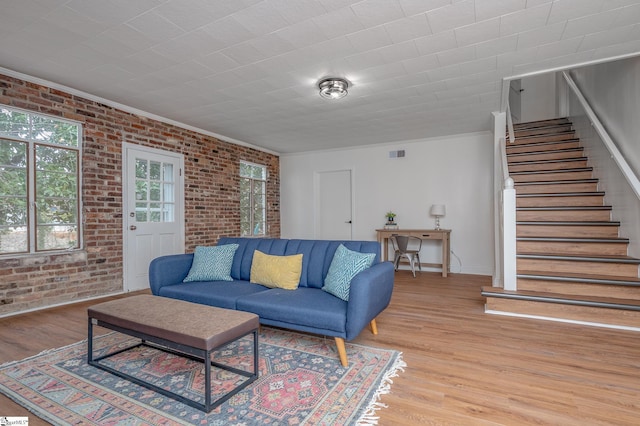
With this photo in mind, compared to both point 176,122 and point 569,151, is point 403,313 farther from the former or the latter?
point 176,122

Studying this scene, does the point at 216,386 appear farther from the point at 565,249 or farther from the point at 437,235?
the point at 437,235

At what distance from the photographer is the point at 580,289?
3238mm

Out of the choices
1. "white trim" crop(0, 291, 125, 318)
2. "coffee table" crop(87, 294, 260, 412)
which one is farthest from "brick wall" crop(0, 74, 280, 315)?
"coffee table" crop(87, 294, 260, 412)

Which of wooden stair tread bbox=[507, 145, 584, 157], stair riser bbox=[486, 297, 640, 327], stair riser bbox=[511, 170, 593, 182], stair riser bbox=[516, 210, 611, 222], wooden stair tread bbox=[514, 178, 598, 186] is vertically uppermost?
wooden stair tread bbox=[507, 145, 584, 157]

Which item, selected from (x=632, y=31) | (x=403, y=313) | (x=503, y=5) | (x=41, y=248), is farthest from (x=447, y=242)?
(x=41, y=248)

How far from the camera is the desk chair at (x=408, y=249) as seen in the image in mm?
5325

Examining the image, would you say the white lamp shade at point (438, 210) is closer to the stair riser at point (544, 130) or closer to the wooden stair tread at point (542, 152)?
the wooden stair tread at point (542, 152)

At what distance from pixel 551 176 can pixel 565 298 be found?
7.12 ft

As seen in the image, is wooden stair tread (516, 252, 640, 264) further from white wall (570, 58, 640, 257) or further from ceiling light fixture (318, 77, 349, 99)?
ceiling light fixture (318, 77, 349, 99)

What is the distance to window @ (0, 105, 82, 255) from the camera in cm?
324

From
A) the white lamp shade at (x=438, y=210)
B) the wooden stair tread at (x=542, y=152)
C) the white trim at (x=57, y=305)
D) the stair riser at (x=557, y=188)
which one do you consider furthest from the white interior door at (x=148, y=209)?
the wooden stair tread at (x=542, y=152)

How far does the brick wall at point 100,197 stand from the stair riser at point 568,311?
172 inches

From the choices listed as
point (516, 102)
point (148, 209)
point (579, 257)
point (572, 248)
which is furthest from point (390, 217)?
point (148, 209)

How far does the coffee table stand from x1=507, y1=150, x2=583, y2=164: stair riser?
490 centimetres
